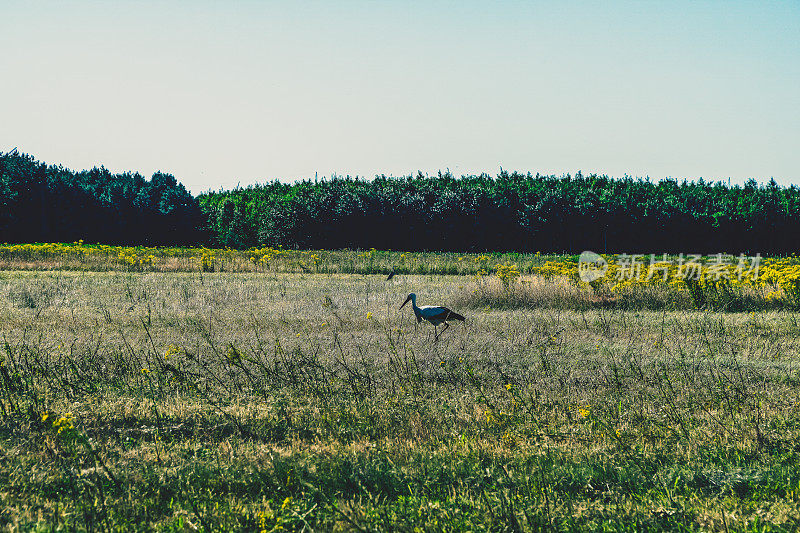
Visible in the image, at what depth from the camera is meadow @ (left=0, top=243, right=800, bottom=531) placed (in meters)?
3.93

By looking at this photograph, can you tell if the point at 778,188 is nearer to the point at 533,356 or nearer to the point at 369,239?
the point at 369,239

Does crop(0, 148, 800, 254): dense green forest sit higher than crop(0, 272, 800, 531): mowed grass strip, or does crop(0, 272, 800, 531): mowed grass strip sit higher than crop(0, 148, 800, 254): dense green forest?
crop(0, 148, 800, 254): dense green forest

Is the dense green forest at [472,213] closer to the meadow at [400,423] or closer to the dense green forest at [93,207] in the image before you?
the dense green forest at [93,207]

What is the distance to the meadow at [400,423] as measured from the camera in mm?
3928

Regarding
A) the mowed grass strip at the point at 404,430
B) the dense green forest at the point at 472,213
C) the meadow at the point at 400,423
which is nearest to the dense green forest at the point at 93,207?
the dense green forest at the point at 472,213

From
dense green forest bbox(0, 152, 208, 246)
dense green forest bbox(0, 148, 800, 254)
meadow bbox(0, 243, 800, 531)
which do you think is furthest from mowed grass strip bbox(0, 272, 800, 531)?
dense green forest bbox(0, 152, 208, 246)

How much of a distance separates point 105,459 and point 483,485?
301 centimetres

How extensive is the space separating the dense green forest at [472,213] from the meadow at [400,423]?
30094 millimetres

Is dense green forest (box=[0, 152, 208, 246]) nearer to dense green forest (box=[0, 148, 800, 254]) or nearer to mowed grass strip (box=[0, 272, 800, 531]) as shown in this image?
dense green forest (box=[0, 148, 800, 254])

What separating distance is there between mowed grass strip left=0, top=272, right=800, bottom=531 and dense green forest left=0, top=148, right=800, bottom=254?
105 ft

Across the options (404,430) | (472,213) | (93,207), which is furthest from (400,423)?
(93,207)

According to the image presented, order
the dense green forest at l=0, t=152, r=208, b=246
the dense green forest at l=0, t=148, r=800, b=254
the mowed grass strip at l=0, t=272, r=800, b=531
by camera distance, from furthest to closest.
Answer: the dense green forest at l=0, t=152, r=208, b=246
the dense green forest at l=0, t=148, r=800, b=254
the mowed grass strip at l=0, t=272, r=800, b=531

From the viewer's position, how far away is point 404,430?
552 centimetres

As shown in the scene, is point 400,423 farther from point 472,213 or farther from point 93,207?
point 93,207
